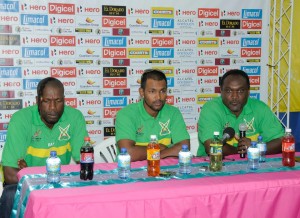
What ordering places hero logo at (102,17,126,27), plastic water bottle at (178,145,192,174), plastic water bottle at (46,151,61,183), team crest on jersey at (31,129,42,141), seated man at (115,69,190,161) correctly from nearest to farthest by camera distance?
plastic water bottle at (46,151,61,183) < plastic water bottle at (178,145,192,174) < team crest on jersey at (31,129,42,141) < seated man at (115,69,190,161) < hero logo at (102,17,126,27)

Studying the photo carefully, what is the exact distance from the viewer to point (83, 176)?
8.48 feet

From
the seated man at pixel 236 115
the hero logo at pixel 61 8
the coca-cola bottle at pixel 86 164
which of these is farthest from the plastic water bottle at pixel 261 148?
the hero logo at pixel 61 8

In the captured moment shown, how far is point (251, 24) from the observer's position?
20.1 ft

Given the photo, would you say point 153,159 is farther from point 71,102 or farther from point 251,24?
point 251,24

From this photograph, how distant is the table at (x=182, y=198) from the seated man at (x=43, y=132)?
38.2 inches

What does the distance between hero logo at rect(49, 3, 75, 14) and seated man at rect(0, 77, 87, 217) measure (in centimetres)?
224

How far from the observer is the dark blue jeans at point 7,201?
2.88 m

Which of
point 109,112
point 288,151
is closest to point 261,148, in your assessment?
point 288,151

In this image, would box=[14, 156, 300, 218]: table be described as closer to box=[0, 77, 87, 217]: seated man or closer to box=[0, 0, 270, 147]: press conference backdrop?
box=[0, 77, 87, 217]: seated man

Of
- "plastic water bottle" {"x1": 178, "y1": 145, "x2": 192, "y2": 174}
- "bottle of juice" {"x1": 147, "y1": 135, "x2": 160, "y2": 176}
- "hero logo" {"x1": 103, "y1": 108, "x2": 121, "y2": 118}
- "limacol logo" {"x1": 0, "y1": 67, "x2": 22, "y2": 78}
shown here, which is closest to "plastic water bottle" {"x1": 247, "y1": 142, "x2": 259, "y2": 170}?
"plastic water bottle" {"x1": 178, "y1": 145, "x2": 192, "y2": 174}

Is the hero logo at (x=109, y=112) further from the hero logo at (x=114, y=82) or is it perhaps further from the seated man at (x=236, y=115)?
the seated man at (x=236, y=115)

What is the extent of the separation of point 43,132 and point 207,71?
10.3 ft

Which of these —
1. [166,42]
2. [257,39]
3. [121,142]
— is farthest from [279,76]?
[121,142]

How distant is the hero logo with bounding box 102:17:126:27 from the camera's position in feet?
18.3
